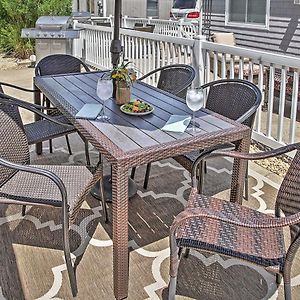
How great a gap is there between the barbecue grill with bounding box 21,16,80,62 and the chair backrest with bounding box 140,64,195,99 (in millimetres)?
4966

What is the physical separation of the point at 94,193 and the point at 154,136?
1.18 metres

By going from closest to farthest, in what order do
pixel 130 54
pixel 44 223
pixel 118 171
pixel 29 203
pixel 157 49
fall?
pixel 118 171 < pixel 29 203 < pixel 44 223 < pixel 157 49 < pixel 130 54

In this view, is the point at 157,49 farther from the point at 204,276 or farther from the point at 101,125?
the point at 204,276

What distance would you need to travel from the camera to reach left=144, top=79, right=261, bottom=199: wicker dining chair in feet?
9.30

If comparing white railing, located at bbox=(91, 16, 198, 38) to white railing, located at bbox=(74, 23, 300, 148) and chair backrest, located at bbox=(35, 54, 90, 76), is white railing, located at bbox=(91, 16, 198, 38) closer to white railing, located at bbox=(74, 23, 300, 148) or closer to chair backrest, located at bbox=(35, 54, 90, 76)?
white railing, located at bbox=(74, 23, 300, 148)

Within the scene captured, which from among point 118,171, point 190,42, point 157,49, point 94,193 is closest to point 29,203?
point 118,171

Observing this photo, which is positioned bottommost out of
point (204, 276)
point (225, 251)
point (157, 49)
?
point (204, 276)

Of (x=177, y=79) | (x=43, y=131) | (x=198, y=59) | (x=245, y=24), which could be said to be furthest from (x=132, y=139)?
(x=245, y=24)

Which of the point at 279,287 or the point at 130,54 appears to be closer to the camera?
the point at 279,287

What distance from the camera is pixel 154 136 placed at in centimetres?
225

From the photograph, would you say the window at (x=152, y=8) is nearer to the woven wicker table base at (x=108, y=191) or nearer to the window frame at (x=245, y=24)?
the window frame at (x=245, y=24)

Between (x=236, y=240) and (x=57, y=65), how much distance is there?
308 cm

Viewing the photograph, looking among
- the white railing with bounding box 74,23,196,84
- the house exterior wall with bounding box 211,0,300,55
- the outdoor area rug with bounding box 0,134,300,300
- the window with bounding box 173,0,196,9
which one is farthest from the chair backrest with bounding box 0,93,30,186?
the window with bounding box 173,0,196,9

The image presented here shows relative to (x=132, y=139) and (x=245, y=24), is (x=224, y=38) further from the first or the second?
(x=132, y=139)
